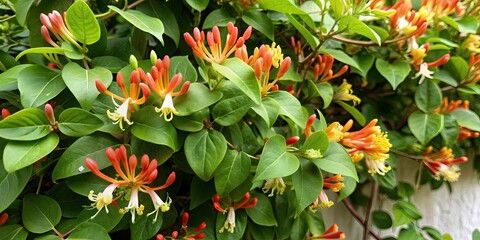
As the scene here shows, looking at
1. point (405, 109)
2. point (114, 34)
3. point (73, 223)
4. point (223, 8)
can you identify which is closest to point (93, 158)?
point (73, 223)

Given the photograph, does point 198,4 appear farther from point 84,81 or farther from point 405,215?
point 405,215

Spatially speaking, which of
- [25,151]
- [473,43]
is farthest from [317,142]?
[473,43]

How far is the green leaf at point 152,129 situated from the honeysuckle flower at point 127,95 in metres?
0.01

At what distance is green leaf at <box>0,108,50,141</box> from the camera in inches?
19.1

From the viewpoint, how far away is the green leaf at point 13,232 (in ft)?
1.72

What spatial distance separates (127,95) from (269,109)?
0.18 m

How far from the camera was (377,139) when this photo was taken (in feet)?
2.03

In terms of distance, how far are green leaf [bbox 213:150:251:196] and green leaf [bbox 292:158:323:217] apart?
0.23ft

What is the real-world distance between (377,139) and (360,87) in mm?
374

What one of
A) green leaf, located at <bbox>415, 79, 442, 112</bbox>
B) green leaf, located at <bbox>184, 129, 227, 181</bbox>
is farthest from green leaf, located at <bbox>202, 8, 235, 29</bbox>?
green leaf, located at <bbox>415, 79, 442, 112</bbox>

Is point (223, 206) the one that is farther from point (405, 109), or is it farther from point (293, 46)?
point (405, 109)

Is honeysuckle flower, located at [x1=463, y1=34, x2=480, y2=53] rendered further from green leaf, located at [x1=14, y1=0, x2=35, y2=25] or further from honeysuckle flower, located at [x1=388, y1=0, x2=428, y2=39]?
green leaf, located at [x1=14, y1=0, x2=35, y2=25]

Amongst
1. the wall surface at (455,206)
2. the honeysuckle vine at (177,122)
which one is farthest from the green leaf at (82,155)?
the wall surface at (455,206)

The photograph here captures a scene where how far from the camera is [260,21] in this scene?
0.71 metres
